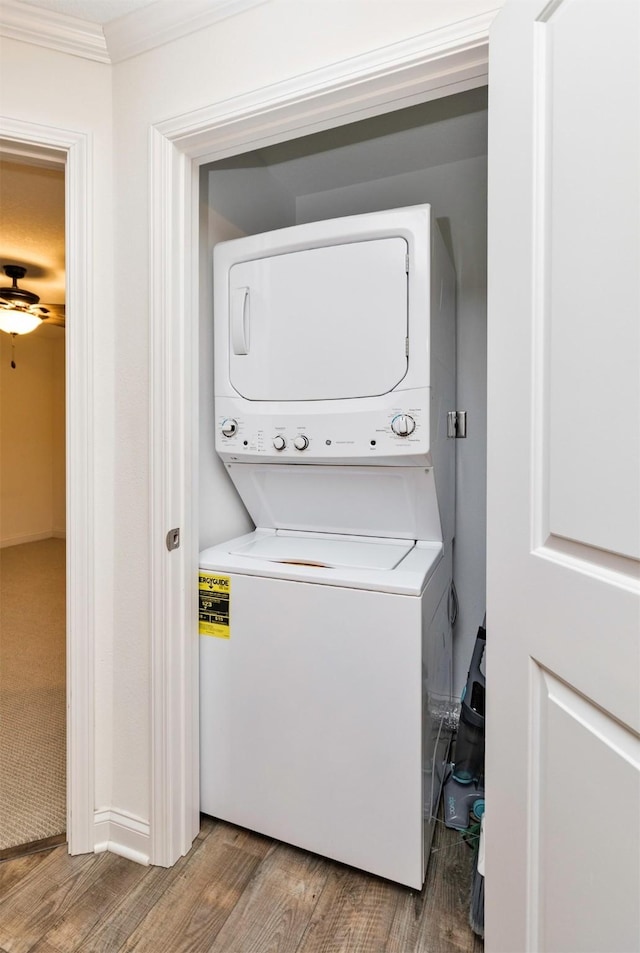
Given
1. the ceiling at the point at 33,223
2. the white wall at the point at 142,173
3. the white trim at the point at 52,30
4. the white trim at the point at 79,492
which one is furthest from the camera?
the ceiling at the point at 33,223

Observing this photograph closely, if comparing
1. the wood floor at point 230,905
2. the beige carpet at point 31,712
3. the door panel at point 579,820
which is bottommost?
the wood floor at point 230,905

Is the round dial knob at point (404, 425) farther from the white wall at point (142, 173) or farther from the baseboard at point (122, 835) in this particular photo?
the baseboard at point (122, 835)

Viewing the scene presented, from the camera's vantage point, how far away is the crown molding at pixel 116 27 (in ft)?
4.40

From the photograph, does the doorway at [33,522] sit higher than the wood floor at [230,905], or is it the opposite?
the doorway at [33,522]

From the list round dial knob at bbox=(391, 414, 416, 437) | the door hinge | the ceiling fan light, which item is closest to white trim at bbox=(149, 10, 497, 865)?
the door hinge

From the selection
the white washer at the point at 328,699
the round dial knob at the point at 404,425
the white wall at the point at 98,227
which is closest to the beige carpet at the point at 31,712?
the white wall at the point at 98,227

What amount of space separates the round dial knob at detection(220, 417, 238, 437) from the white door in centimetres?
99

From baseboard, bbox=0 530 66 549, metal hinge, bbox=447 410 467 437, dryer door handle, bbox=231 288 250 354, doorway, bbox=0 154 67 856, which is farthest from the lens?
baseboard, bbox=0 530 66 549

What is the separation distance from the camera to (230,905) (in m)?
1.37

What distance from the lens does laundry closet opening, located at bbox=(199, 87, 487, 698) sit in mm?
1859

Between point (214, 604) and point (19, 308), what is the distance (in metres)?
3.57

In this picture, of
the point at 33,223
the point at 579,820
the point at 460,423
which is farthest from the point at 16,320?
the point at 579,820

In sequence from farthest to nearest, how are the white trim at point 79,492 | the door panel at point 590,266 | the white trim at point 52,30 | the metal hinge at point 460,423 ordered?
the metal hinge at point 460,423, the white trim at point 79,492, the white trim at point 52,30, the door panel at point 590,266

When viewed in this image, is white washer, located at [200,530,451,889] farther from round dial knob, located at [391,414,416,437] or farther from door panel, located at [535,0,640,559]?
door panel, located at [535,0,640,559]
